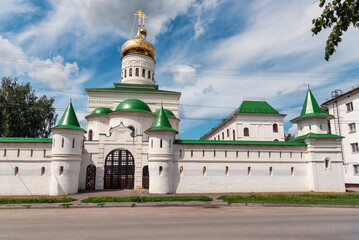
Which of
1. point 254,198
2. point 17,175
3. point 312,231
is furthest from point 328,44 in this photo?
point 17,175

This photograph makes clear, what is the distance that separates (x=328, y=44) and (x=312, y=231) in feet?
20.8

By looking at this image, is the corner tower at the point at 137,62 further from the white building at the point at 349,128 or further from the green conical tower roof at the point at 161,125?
the white building at the point at 349,128

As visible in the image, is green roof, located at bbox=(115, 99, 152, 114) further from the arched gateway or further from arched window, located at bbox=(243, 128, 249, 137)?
arched window, located at bbox=(243, 128, 249, 137)

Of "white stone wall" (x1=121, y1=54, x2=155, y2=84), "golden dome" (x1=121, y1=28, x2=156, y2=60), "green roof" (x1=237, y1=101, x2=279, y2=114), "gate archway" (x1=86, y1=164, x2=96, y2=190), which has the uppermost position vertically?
"golden dome" (x1=121, y1=28, x2=156, y2=60)

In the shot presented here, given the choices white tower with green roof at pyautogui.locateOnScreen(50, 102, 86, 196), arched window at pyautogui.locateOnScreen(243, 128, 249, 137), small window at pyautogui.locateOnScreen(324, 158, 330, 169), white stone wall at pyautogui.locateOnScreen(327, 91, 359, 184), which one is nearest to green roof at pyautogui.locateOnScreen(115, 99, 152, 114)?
white tower with green roof at pyautogui.locateOnScreen(50, 102, 86, 196)

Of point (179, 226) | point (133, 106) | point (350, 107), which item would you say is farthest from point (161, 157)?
point (350, 107)

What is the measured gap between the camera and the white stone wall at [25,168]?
61.7ft

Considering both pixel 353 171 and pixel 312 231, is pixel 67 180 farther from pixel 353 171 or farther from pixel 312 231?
pixel 353 171

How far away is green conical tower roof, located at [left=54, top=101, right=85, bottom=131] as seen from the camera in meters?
19.3

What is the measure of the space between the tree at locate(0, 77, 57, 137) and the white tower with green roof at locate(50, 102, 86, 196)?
14810 mm

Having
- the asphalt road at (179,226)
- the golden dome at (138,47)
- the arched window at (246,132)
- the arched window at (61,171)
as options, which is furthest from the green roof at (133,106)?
the arched window at (246,132)

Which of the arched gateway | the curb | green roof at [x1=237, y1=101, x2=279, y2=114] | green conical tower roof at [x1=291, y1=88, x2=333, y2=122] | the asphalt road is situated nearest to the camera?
the asphalt road

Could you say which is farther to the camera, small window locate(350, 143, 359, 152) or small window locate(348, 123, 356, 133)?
small window locate(348, 123, 356, 133)

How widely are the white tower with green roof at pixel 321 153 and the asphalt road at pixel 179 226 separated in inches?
423
